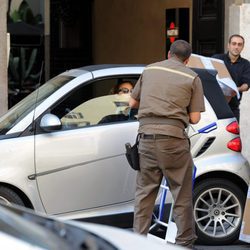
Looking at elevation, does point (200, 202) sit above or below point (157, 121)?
below

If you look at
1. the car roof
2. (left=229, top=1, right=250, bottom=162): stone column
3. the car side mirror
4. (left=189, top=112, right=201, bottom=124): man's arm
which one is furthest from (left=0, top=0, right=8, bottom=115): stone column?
(left=189, top=112, right=201, bottom=124): man's arm

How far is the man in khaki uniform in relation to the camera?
5.68 meters

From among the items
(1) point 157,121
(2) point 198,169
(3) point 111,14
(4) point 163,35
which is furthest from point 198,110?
(3) point 111,14

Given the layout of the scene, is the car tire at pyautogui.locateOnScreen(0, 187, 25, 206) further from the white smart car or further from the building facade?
the building facade

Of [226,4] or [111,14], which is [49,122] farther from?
[111,14]

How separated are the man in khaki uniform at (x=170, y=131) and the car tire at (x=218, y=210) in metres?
0.81

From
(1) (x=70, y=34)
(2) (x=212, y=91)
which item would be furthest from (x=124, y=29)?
(2) (x=212, y=91)

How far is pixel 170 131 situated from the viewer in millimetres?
5684

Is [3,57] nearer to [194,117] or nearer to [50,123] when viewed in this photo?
[50,123]

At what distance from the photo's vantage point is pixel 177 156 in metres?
5.71

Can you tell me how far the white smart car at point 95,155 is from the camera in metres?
6.25

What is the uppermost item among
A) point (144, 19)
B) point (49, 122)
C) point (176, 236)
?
point (144, 19)

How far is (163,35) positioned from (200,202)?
7.89m

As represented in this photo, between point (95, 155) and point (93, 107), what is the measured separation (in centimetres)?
49
